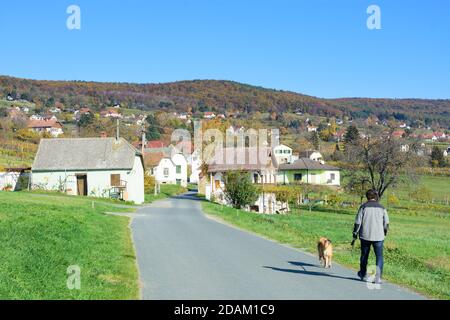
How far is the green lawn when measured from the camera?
957 cm

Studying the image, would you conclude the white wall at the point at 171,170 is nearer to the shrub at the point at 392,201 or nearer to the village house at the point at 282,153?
the village house at the point at 282,153

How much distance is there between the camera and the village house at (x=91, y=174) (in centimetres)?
4666

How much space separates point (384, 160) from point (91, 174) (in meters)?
25.9

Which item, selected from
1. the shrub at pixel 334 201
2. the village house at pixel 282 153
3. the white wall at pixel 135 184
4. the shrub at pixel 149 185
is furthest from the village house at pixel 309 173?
the white wall at pixel 135 184

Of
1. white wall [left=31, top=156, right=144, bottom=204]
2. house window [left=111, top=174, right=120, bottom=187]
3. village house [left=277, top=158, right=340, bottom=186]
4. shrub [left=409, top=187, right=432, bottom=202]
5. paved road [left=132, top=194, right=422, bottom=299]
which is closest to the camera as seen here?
paved road [left=132, top=194, right=422, bottom=299]

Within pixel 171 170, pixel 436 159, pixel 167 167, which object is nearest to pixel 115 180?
pixel 167 167

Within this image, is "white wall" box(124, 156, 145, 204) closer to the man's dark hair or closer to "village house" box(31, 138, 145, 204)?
"village house" box(31, 138, 145, 204)

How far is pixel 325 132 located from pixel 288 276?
6613 inches

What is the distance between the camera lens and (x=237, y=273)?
11969mm

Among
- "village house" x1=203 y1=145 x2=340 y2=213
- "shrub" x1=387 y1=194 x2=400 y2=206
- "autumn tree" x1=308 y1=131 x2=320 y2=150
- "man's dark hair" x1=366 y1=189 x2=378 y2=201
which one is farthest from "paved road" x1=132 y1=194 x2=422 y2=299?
"autumn tree" x1=308 y1=131 x2=320 y2=150

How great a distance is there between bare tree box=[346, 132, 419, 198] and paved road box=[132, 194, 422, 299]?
119 ft

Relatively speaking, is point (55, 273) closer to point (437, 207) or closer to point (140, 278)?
point (140, 278)

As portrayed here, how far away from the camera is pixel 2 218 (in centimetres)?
1873
